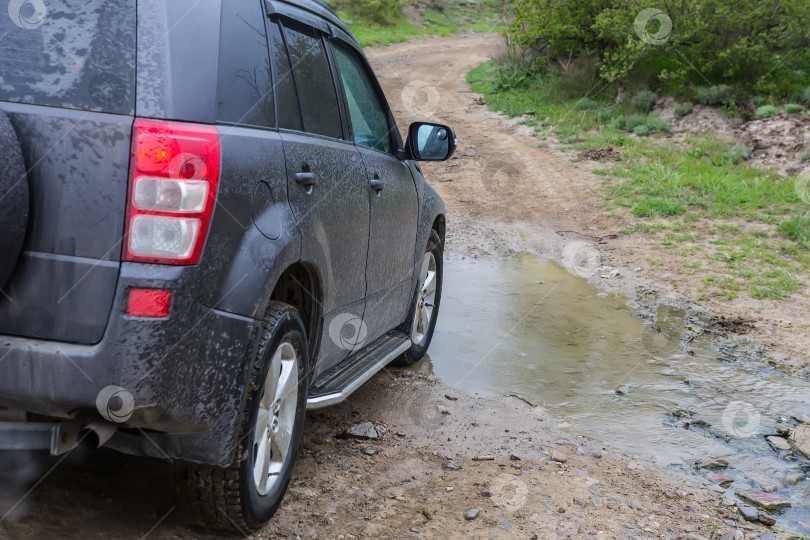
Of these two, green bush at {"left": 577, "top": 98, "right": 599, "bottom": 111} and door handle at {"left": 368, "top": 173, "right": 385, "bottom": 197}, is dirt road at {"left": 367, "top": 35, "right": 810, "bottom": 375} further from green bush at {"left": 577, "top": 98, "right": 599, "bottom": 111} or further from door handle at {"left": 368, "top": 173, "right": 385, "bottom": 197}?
door handle at {"left": 368, "top": 173, "right": 385, "bottom": 197}

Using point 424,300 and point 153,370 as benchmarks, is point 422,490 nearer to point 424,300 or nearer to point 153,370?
point 153,370

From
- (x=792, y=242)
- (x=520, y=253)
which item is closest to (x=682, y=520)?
(x=520, y=253)

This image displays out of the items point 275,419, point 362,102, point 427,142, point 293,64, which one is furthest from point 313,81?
point 275,419

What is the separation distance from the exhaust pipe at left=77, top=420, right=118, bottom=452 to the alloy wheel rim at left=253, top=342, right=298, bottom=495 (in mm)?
518

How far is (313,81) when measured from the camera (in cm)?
338

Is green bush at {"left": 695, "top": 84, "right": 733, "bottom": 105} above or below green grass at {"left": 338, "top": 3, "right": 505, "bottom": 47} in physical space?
below

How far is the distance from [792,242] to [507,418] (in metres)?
5.96

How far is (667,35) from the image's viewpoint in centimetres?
1432

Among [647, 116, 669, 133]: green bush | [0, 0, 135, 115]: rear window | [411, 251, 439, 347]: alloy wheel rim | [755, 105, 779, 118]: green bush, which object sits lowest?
[411, 251, 439, 347]: alloy wheel rim

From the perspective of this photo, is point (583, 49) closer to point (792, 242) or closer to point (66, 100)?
point (792, 242)

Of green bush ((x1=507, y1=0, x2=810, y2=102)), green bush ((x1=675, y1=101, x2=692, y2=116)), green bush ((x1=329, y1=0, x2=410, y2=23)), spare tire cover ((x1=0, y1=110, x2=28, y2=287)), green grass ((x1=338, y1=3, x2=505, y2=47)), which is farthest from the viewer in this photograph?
green bush ((x1=329, y1=0, x2=410, y2=23))

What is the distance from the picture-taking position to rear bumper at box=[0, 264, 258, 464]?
7.21 feet

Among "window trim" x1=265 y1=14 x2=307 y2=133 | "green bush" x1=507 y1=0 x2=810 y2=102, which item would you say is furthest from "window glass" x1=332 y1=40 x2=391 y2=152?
"green bush" x1=507 y1=0 x2=810 y2=102

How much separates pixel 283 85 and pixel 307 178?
0.39m
